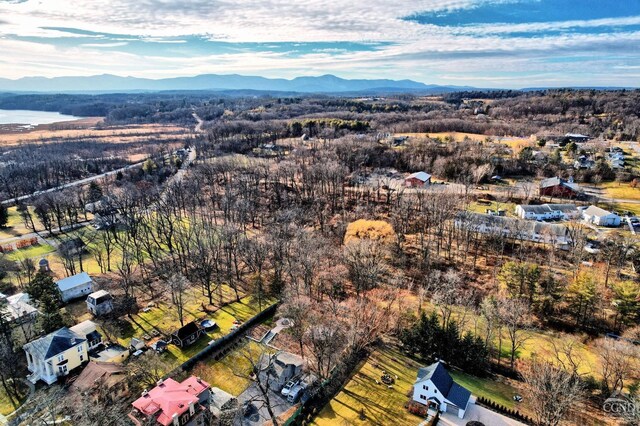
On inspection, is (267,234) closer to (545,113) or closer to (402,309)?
(402,309)

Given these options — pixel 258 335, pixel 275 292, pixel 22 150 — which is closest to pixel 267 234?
pixel 275 292

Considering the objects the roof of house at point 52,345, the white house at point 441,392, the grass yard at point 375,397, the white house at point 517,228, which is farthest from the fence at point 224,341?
the white house at point 517,228

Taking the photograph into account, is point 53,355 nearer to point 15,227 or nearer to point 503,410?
point 503,410

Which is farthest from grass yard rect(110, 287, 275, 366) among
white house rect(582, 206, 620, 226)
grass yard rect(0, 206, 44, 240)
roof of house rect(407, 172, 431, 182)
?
white house rect(582, 206, 620, 226)

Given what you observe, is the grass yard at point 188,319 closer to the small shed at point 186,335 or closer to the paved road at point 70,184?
the small shed at point 186,335

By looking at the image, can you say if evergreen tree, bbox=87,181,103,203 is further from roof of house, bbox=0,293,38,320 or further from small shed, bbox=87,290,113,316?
small shed, bbox=87,290,113,316
